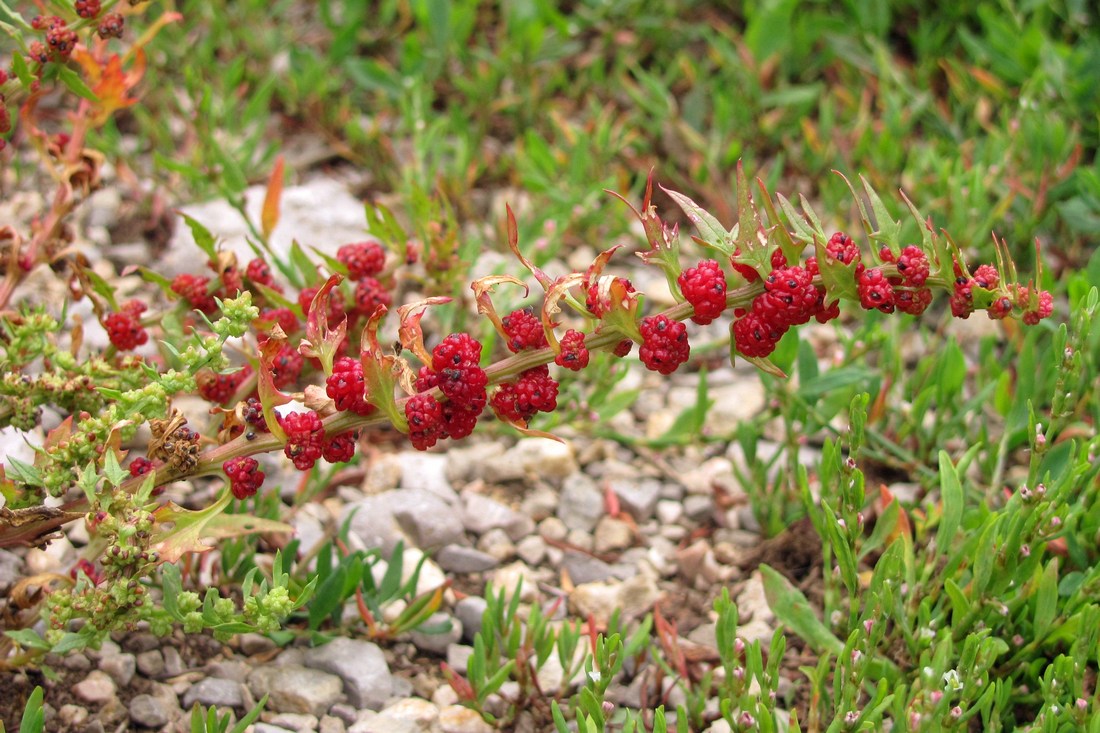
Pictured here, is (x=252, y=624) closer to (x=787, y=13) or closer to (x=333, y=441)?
(x=333, y=441)

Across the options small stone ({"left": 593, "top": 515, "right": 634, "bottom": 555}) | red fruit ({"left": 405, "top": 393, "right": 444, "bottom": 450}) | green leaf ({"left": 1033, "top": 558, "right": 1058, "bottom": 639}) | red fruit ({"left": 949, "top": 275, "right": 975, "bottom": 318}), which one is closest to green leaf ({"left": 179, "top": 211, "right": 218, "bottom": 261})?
red fruit ({"left": 405, "top": 393, "right": 444, "bottom": 450})

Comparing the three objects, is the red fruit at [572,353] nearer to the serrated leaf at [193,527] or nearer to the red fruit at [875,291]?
the red fruit at [875,291]

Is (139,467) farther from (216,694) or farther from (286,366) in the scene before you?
(216,694)

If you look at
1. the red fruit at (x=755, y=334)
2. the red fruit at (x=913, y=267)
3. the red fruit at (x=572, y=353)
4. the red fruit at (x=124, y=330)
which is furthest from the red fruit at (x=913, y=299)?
the red fruit at (x=124, y=330)

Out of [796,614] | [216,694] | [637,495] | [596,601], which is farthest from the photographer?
[637,495]

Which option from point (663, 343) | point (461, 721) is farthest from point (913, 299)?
point (461, 721)

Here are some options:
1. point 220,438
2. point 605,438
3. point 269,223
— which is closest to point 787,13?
point 605,438
